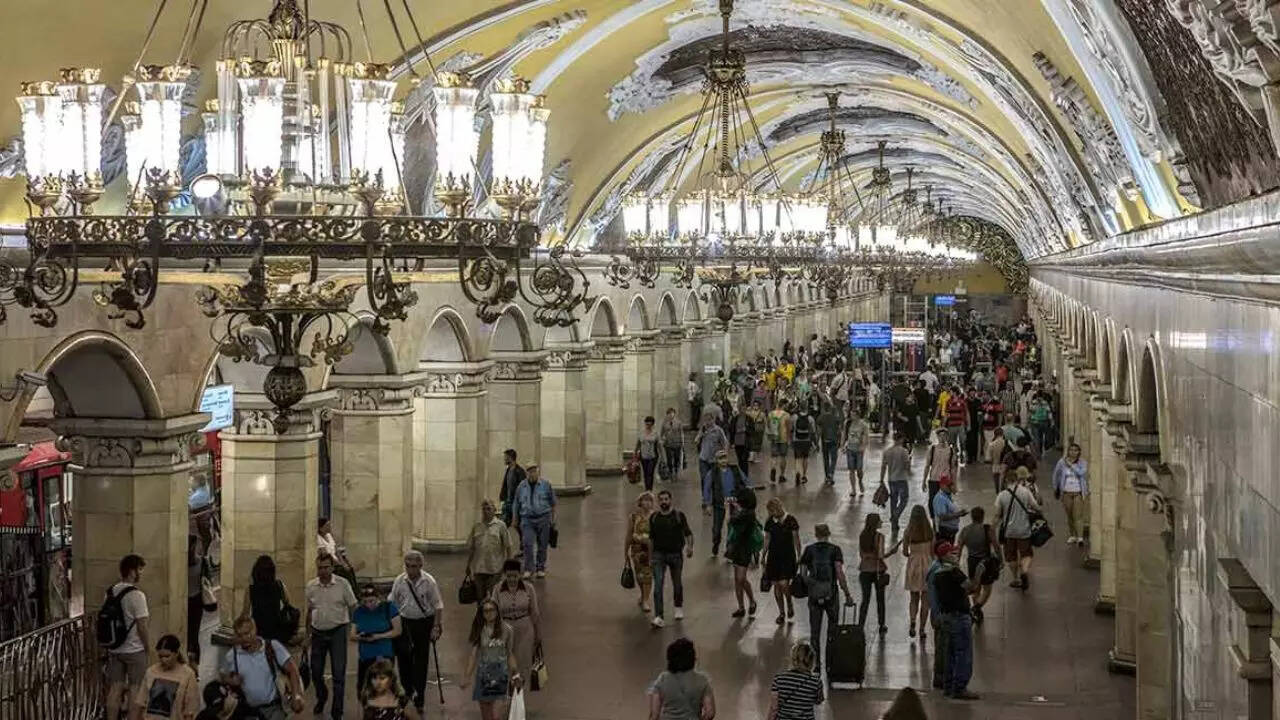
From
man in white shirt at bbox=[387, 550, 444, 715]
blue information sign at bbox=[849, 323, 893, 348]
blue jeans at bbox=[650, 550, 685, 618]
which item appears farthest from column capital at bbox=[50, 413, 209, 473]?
blue information sign at bbox=[849, 323, 893, 348]

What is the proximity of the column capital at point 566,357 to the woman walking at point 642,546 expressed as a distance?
9.74m

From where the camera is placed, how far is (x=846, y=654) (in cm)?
1163

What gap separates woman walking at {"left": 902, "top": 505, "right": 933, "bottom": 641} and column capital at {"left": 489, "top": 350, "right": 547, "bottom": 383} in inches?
354

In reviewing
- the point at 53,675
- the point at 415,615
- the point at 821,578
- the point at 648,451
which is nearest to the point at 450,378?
the point at 648,451

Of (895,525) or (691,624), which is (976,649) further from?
(895,525)

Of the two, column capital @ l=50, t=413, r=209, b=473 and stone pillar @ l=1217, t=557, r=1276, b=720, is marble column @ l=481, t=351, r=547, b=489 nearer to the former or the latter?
column capital @ l=50, t=413, r=209, b=473

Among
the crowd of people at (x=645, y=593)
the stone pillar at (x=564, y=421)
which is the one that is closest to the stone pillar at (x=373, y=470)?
the crowd of people at (x=645, y=593)

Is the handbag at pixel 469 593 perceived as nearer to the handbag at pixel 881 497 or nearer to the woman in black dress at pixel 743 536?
the woman in black dress at pixel 743 536

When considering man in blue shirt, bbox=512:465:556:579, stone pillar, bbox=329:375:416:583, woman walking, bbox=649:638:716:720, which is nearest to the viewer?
woman walking, bbox=649:638:716:720

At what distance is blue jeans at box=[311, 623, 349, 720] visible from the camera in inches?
417

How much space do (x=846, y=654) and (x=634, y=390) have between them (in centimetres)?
1730

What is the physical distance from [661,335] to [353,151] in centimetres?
2509

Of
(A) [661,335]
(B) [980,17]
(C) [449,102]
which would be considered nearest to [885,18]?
(B) [980,17]

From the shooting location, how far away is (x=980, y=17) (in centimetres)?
1412
